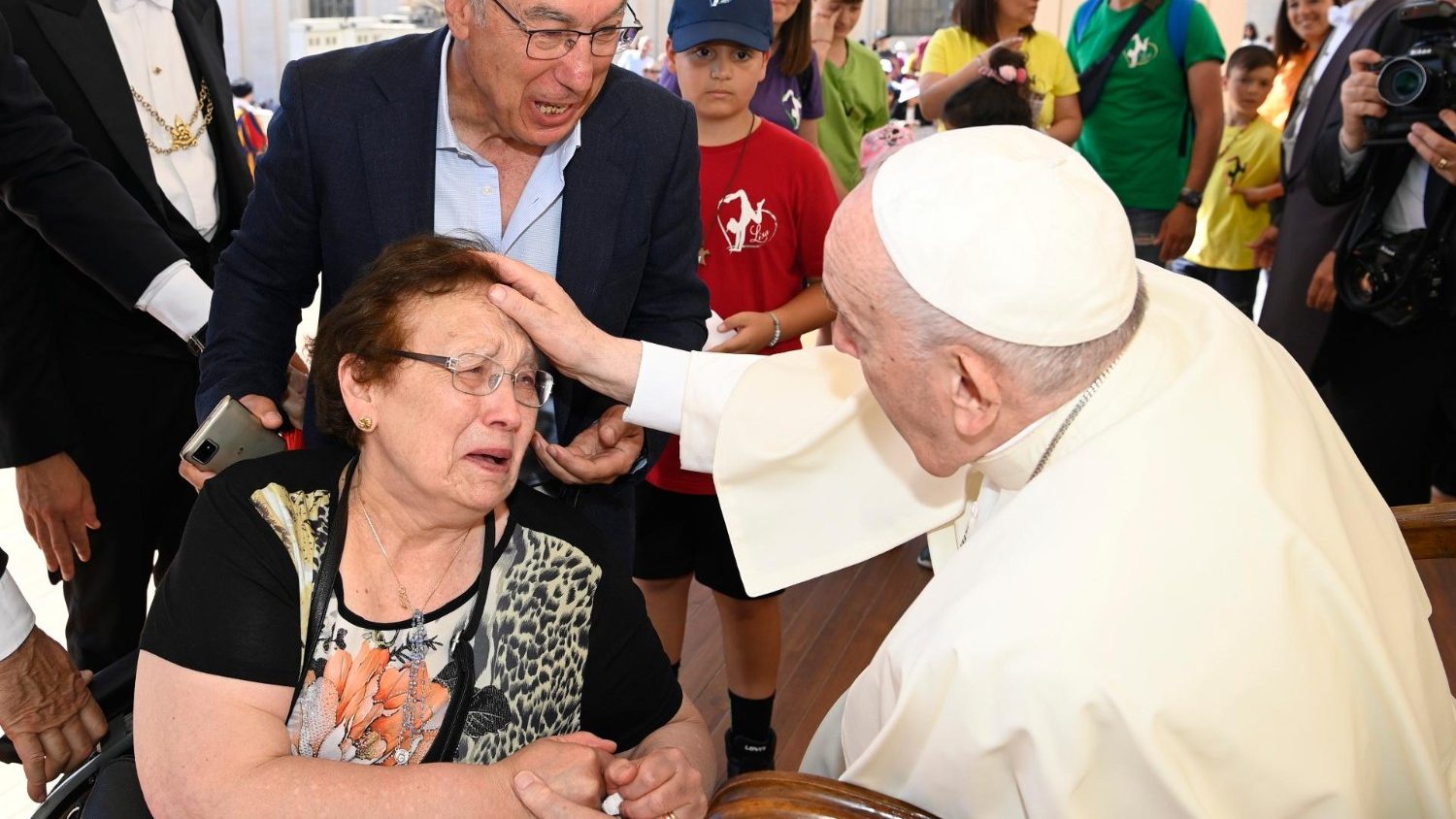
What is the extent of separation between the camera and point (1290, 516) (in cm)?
134

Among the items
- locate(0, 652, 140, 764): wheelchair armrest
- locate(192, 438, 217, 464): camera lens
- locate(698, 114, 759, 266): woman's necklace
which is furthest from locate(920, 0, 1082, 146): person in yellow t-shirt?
locate(0, 652, 140, 764): wheelchair armrest

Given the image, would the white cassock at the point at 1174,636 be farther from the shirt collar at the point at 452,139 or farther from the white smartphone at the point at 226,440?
the white smartphone at the point at 226,440

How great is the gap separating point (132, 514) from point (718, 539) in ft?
4.42

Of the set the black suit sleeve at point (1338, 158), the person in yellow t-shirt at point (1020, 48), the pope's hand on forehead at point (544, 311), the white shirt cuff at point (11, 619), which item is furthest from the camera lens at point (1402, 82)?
the white shirt cuff at point (11, 619)

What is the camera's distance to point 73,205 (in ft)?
7.43

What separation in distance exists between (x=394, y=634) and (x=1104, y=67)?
13.1ft

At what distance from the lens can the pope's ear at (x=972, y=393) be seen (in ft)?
4.65

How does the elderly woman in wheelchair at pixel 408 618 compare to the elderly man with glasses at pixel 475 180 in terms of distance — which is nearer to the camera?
the elderly woman in wheelchair at pixel 408 618

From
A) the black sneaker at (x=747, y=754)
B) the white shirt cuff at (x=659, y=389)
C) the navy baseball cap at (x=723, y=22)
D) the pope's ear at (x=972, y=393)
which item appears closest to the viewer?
the pope's ear at (x=972, y=393)

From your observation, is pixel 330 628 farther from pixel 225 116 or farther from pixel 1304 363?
pixel 1304 363

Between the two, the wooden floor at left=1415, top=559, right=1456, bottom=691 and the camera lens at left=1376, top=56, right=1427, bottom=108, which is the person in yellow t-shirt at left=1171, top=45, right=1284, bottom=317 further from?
the camera lens at left=1376, top=56, right=1427, bottom=108

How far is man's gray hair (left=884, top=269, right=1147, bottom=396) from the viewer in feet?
4.63

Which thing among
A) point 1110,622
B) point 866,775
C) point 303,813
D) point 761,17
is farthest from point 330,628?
point 761,17

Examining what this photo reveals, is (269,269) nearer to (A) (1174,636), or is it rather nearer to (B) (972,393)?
Result: (B) (972,393)
